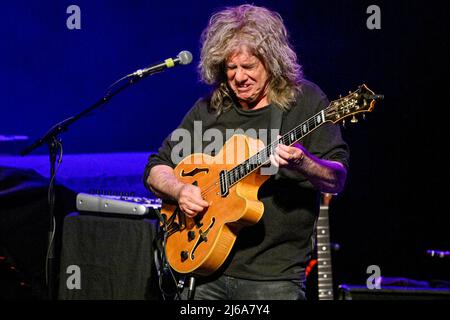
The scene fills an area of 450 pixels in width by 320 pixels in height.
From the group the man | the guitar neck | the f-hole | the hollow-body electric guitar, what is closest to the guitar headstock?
the hollow-body electric guitar

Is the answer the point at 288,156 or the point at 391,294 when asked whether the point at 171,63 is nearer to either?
the point at 288,156

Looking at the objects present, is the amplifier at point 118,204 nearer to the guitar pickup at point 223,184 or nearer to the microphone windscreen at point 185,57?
the guitar pickup at point 223,184

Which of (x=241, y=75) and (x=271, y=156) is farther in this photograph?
(x=241, y=75)

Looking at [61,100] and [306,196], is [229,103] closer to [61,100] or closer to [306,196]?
[306,196]

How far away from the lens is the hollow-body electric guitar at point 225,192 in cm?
320

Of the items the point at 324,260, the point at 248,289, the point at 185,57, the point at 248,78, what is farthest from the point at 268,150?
the point at 324,260

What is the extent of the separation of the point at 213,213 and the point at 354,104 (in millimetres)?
959

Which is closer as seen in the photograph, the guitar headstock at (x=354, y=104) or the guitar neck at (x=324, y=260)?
the guitar headstock at (x=354, y=104)

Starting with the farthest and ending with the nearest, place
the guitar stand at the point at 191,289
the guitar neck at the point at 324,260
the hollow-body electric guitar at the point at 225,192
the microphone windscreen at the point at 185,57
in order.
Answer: the guitar neck at the point at 324,260
the microphone windscreen at the point at 185,57
the guitar stand at the point at 191,289
the hollow-body electric guitar at the point at 225,192

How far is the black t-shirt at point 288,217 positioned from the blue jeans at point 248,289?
0.11 feet

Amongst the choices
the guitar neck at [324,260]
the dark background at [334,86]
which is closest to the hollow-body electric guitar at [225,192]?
the guitar neck at [324,260]

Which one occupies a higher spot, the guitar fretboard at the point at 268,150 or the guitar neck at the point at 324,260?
the guitar fretboard at the point at 268,150

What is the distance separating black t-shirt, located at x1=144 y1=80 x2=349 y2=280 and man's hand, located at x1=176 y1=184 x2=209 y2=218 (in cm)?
27

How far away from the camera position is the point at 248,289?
331 centimetres
